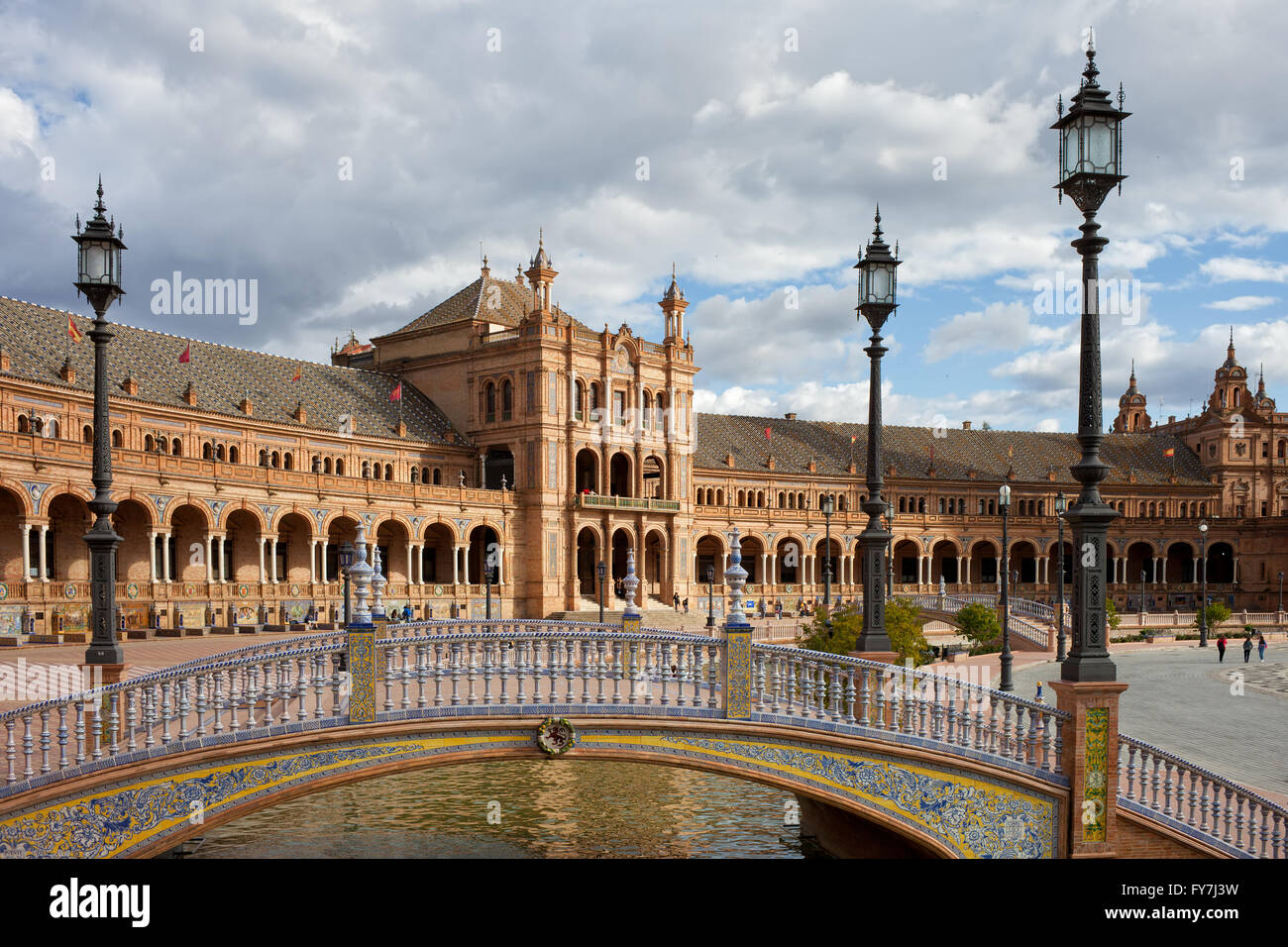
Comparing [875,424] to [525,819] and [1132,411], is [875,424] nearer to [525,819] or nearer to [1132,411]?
[525,819]

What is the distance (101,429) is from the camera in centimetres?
1395

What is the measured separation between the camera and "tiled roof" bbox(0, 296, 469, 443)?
43812mm

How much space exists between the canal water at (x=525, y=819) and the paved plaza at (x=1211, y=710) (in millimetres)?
8547

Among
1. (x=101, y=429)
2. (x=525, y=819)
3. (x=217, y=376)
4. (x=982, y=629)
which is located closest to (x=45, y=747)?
(x=101, y=429)

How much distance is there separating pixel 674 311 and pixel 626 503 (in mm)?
12559

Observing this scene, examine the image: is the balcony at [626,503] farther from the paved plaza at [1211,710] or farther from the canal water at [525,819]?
the canal water at [525,819]

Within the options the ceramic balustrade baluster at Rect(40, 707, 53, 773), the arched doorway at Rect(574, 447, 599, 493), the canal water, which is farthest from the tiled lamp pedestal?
the arched doorway at Rect(574, 447, 599, 493)

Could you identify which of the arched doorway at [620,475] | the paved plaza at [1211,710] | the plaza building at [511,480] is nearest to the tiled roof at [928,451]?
the plaza building at [511,480]

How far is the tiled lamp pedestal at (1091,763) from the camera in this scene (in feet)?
40.9

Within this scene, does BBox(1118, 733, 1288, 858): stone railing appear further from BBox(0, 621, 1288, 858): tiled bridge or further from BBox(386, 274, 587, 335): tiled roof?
BBox(386, 274, 587, 335): tiled roof

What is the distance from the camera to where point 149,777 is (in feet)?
38.4
